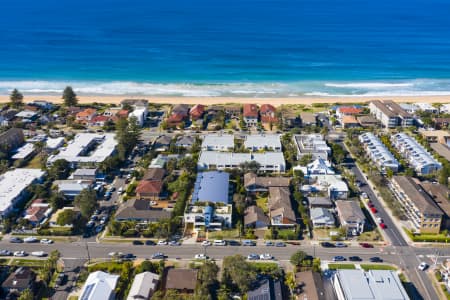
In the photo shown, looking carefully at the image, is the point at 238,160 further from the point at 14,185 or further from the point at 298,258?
the point at 14,185

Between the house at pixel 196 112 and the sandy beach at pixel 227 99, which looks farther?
the sandy beach at pixel 227 99

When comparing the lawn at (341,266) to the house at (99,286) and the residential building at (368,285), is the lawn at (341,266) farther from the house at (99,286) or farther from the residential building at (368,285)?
the house at (99,286)

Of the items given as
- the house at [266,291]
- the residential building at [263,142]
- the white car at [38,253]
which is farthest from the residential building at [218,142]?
the house at [266,291]

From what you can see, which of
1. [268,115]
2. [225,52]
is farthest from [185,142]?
[225,52]

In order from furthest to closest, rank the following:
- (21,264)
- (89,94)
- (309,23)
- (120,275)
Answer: (309,23) < (89,94) < (21,264) < (120,275)

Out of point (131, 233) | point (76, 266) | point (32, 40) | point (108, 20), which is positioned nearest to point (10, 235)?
point (76, 266)

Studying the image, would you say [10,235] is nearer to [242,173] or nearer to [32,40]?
[242,173]
